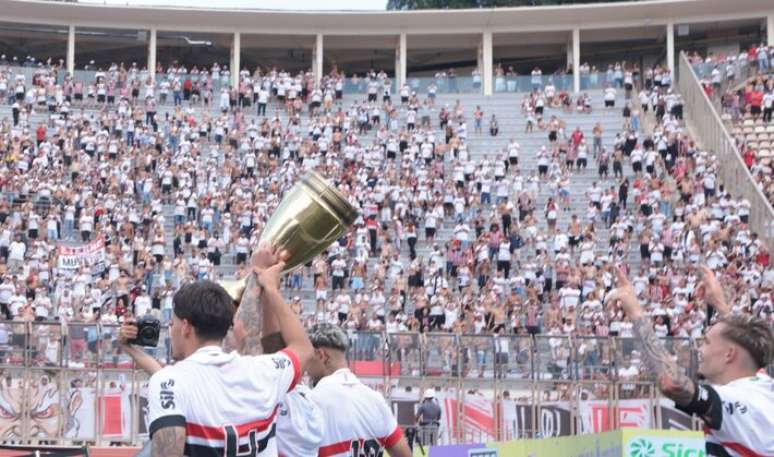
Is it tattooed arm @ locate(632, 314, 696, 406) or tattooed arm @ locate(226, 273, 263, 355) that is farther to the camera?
tattooed arm @ locate(226, 273, 263, 355)

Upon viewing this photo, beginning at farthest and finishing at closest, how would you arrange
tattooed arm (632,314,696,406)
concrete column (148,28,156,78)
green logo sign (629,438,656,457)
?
1. concrete column (148,28,156,78)
2. green logo sign (629,438,656,457)
3. tattooed arm (632,314,696,406)

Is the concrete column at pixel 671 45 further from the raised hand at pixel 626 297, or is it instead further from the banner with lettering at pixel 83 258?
the raised hand at pixel 626 297

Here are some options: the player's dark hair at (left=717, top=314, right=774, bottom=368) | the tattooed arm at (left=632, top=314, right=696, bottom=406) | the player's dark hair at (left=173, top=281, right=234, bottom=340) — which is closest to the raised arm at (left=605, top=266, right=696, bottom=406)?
the tattooed arm at (left=632, top=314, right=696, bottom=406)

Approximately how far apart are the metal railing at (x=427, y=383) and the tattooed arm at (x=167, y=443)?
55.3 feet

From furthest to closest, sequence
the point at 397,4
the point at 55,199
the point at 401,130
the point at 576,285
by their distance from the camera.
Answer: the point at 397,4 < the point at 401,130 < the point at 55,199 < the point at 576,285

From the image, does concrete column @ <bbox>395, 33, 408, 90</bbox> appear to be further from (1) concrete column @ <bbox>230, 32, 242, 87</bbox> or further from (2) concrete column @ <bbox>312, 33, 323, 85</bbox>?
(1) concrete column @ <bbox>230, 32, 242, 87</bbox>

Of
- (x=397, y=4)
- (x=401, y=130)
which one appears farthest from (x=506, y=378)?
(x=397, y=4)

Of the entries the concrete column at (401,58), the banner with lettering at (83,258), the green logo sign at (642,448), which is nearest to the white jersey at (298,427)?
the green logo sign at (642,448)

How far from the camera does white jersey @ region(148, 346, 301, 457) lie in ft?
15.9

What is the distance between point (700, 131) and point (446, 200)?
336 inches

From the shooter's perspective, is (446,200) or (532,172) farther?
(532,172)

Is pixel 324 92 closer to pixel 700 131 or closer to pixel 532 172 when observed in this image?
pixel 532 172

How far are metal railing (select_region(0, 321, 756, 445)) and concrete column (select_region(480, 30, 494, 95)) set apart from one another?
2319cm

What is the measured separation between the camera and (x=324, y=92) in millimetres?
43062
